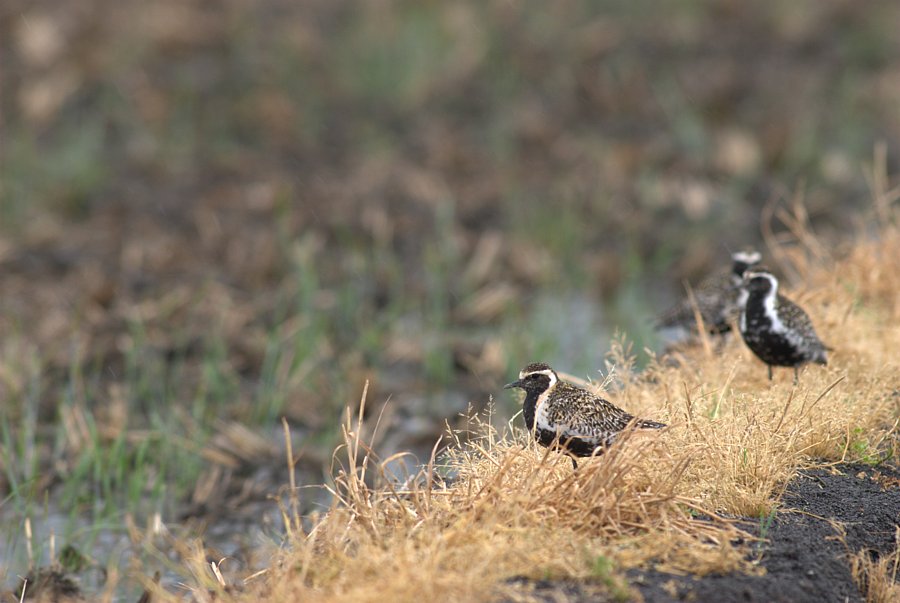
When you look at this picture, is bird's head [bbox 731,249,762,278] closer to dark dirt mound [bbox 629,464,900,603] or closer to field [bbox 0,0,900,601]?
field [bbox 0,0,900,601]

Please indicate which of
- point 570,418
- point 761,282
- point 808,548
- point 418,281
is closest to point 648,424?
point 570,418

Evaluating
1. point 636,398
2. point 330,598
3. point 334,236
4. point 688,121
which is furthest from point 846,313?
point 688,121

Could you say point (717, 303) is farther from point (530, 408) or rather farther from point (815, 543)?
point (815, 543)

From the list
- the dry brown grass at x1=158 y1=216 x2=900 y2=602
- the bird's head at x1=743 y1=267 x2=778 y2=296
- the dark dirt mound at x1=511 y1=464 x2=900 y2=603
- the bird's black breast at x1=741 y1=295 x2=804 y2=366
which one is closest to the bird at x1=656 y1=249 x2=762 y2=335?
the bird's head at x1=743 y1=267 x2=778 y2=296

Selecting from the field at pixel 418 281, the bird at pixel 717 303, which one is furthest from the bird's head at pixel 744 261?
the field at pixel 418 281

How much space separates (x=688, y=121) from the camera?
1469cm

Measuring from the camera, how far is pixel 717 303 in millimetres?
8172

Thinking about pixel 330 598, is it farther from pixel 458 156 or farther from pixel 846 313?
pixel 458 156

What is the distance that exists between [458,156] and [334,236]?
2.15 meters

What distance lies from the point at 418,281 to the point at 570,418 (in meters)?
6.69

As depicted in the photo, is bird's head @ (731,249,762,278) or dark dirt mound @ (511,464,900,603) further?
bird's head @ (731,249,762,278)

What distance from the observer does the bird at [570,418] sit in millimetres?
5613

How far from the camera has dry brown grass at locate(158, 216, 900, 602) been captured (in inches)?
190

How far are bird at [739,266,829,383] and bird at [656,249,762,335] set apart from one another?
0.73 meters
